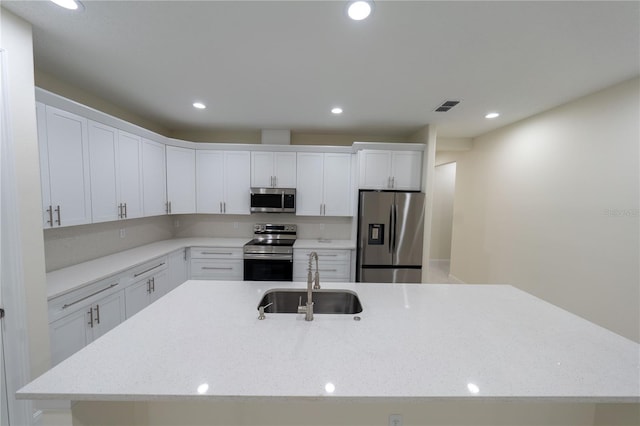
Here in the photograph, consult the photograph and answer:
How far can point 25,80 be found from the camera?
57.4 inches

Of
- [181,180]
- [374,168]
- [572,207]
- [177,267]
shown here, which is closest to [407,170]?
[374,168]

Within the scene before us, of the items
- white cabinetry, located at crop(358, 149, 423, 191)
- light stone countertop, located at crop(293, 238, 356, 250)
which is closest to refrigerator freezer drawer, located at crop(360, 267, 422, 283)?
light stone countertop, located at crop(293, 238, 356, 250)

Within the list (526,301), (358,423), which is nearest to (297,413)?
(358,423)

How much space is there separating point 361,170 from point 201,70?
2.31 meters

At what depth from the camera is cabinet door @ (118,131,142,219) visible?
259 centimetres

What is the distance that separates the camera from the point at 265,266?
3.38 m

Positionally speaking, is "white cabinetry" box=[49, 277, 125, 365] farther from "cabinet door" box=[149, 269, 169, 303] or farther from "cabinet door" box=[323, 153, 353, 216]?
"cabinet door" box=[323, 153, 353, 216]

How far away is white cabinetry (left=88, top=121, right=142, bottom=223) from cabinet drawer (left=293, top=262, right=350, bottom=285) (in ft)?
7.07

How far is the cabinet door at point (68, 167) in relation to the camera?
1867 millimetres

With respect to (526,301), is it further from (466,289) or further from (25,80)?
(25,80)

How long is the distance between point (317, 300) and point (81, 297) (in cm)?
190

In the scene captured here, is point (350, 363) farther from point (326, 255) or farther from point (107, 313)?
point (326, 255)

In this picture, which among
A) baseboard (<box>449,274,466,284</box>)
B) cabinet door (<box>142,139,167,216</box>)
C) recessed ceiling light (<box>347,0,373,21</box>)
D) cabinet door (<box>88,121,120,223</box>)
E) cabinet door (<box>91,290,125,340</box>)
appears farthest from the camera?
baseboard (<box>449,274,466,284</box>)

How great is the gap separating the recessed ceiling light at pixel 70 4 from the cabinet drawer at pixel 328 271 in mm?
3054
